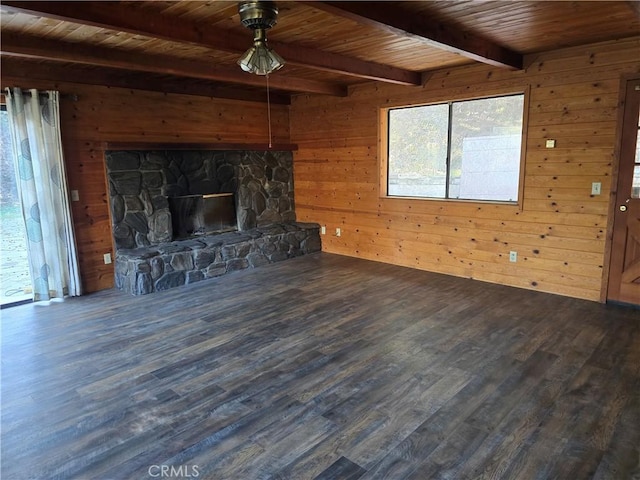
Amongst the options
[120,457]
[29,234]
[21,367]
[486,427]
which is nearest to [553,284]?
[486,427]

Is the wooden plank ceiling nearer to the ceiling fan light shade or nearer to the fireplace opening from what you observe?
the ceiling fan light shade

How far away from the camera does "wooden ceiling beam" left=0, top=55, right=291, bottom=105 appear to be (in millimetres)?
3980

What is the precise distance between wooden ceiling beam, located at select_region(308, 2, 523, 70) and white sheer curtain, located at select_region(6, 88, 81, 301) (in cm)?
335

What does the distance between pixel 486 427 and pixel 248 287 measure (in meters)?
3.08

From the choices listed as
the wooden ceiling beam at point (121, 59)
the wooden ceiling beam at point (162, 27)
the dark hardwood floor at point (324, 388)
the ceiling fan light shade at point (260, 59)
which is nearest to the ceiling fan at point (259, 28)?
the ceiling fan light shade at point (260, 59)

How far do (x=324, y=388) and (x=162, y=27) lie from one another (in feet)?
8.83

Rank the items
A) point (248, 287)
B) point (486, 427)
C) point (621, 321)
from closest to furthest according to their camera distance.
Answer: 1. point (486, 427)
2. point (621, 321)
3. point (248, 287)

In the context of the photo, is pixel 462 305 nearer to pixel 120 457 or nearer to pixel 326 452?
pixel 326 452

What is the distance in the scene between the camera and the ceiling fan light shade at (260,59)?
104 inches

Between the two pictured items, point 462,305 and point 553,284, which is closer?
point 462,305

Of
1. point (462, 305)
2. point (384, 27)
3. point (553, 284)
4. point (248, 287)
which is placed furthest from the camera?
point (248, 287)

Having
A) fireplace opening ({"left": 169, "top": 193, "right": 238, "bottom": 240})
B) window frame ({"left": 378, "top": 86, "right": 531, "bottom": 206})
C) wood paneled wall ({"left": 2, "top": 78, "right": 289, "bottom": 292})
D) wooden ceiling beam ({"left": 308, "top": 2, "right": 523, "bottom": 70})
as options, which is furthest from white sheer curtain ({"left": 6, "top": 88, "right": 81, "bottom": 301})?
window frame ({"left": 378, "top": 86, "right": 531, "bottom": 206})

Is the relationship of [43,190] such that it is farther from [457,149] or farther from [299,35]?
[457,149]

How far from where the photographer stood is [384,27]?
2.71 m
